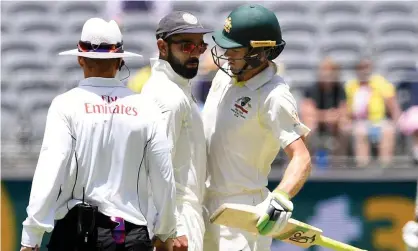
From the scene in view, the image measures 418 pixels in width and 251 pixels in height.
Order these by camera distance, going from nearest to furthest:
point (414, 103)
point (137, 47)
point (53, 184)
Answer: point (53, 184) < point (414, 103) < point (137, 47)

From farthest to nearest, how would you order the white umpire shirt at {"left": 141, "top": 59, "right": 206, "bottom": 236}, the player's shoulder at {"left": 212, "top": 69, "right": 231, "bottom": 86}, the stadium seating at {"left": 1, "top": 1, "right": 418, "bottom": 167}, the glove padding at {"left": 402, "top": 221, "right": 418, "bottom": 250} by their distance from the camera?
the stadium seating at {"left": 1, "top": 1, "right": 418, "bottom": 167}
the glove padding at {"left": 402, "top": 221, "right": 418, "bottom": 250}
the player's shoulder at {"left": 212, "top": 69, "right": 231, "bottom": 86}
the white umpire shirt at {"left": 141, "top": 59, "right": 206, "bottom": 236}

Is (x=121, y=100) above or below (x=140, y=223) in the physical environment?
above

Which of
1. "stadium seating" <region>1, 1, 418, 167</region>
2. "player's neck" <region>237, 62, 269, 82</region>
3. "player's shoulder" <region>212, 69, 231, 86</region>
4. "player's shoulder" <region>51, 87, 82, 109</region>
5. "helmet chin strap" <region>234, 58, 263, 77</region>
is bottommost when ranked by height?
"stadium seating" <region>1, 1, 418, 167</region>

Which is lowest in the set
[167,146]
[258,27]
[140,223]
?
[140,223]

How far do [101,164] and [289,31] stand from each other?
277 inches

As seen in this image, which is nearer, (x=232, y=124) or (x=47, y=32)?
(x=232, y=124)

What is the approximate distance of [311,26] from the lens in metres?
11.7

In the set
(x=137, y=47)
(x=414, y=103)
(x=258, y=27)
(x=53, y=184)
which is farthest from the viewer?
(x=137, y=47)

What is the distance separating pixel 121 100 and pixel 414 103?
16.4ft

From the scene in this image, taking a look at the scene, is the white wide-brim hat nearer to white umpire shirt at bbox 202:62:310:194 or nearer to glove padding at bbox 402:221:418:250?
white umpire shirt at bbox 202:62:310:194

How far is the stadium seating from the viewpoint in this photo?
11195 mm

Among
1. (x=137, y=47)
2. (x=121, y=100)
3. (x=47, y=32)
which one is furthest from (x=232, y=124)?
(x=47, y=32)

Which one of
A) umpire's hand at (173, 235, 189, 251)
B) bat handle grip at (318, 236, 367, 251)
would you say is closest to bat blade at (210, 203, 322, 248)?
umpire's hand at (173, 235, 189, 251)

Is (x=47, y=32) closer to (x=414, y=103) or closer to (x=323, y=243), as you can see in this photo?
(x=414, y=103)
